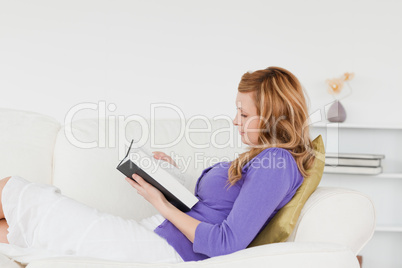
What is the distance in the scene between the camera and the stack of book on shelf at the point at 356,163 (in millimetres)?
2951

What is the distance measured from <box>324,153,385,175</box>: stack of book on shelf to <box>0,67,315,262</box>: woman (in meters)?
1.48

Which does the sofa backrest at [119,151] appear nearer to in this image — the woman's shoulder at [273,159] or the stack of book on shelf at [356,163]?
the woman's shoulder at [273,159]

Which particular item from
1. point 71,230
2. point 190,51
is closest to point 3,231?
point 71,230

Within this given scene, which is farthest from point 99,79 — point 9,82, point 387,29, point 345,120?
point 387,29

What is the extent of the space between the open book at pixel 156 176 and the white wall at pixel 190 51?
1676 millimetres

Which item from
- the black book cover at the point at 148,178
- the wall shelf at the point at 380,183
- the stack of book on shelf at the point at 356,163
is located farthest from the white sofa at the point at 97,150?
the wall shelf at the point at 380,183

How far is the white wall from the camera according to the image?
3191 mm

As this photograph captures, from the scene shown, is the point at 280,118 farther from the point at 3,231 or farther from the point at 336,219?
the point at 3,231

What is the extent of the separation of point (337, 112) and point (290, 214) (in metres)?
1.82

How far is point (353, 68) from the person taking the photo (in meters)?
3.22

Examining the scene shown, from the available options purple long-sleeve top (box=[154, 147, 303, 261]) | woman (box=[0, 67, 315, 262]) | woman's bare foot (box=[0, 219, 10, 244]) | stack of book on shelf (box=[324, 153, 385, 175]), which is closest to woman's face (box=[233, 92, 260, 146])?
woman (box=[0, 67, 315, 262])

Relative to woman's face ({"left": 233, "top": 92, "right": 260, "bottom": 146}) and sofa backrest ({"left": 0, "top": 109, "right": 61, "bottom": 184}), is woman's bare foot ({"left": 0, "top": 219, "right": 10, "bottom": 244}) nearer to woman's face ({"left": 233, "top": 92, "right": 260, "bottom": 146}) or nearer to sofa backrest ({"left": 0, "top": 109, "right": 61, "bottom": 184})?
sofa backrest ({"left": 0, "top": 109, "right": 61, "bottom": 184})

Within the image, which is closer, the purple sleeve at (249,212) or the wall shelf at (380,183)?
the purple sleeve at (249,212)

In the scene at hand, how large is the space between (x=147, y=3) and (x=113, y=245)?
7.16 ft
